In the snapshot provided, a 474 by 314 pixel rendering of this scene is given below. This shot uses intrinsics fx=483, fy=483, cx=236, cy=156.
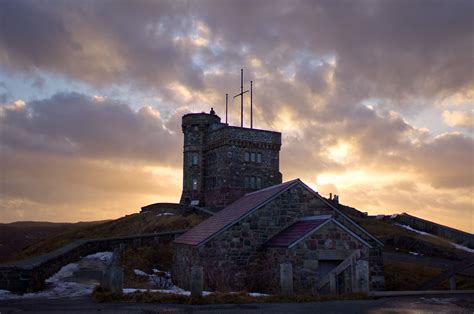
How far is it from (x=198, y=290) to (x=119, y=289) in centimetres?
251

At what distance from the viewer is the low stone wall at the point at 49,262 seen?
55.8ft

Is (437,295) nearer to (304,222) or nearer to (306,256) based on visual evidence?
(306,256)

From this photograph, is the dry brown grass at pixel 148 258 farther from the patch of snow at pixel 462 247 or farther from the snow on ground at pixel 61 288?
the patch of snow at pixel 462 247

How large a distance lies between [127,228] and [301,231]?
3552 cm

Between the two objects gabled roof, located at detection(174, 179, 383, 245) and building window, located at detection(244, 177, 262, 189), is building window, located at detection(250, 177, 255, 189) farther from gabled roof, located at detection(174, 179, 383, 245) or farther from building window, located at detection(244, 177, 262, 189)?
gabled roof, located at detection(174, 179, 383, 245)

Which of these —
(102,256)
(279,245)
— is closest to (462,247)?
(279,245)

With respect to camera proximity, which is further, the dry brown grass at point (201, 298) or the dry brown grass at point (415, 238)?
the dry brown grass at point (415, 238)

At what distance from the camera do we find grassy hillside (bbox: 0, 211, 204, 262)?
4531 cm

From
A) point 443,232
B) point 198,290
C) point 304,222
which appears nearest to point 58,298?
point 198,290

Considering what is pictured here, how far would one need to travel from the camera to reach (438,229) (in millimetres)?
47938

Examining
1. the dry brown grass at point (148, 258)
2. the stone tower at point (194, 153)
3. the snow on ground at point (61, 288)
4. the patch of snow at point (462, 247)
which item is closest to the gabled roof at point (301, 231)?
the snow on ground at point (61, 288)

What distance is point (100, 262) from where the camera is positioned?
93.1 ft

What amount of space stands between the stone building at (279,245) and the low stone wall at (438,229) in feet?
83.9

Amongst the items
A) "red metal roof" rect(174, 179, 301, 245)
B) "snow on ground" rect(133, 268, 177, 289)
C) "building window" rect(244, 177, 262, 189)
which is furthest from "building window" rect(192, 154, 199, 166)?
"red metal roof" rect(174, 179, 301, 245)
